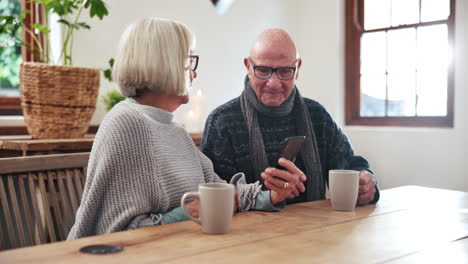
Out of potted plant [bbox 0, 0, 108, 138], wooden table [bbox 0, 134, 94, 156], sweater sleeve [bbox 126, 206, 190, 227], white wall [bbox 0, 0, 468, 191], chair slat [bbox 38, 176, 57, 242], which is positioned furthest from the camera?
white wall [bbox 0, 0, 468, 191]

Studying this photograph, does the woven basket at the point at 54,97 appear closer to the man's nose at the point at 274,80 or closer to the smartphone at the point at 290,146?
the man's nose at the point at 274,80

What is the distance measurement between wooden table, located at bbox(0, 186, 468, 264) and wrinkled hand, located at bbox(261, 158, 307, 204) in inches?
2.2

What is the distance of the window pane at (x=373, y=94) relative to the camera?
12.1ft

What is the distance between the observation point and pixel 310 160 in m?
1.84

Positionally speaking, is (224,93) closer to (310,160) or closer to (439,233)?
(310,160)

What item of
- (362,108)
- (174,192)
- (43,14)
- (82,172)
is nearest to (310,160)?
(174,192)

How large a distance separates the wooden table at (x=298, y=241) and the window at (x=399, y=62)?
2.23m

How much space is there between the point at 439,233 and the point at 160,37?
0.84 meters

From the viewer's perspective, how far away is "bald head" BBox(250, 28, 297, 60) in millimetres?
1785

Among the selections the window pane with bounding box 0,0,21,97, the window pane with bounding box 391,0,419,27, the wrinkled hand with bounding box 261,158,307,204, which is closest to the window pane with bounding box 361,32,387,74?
the window pane with bounding box 391,0,419,27

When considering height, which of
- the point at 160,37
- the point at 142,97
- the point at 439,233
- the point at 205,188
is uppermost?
the point at 160,37

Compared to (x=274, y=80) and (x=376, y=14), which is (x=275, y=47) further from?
(x=376, y=14)

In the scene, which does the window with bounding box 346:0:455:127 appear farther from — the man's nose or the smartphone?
the smartphone

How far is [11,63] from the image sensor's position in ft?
9.14
